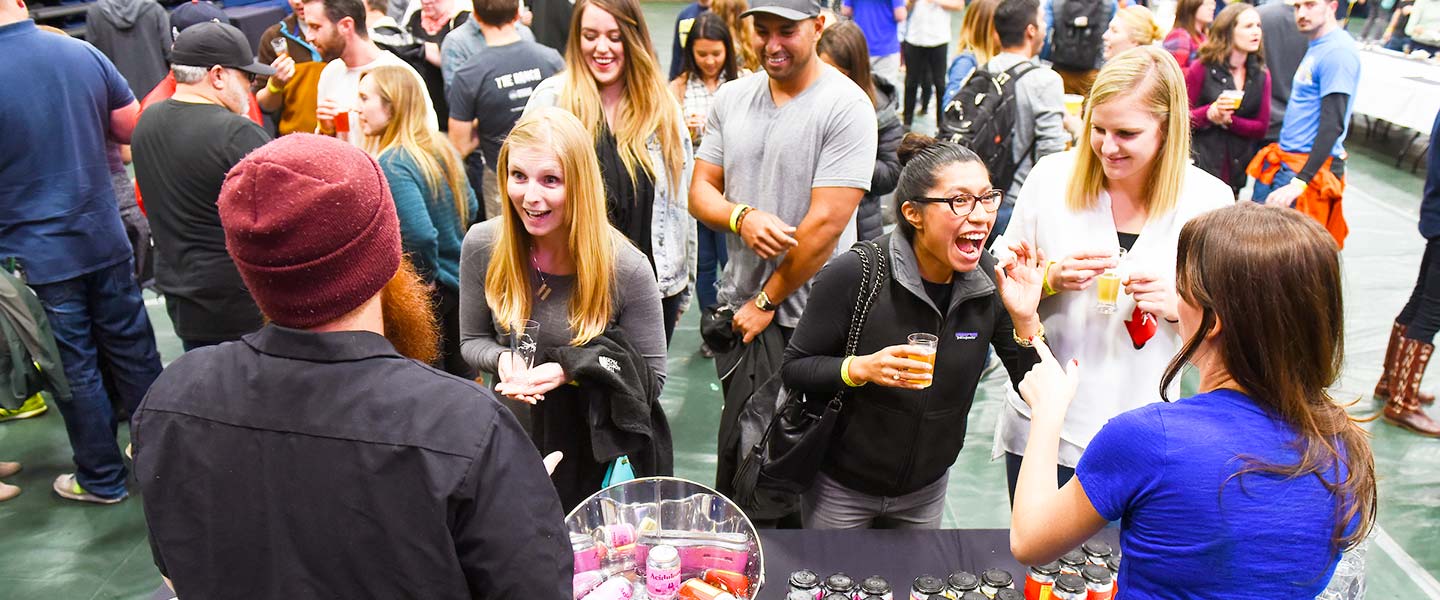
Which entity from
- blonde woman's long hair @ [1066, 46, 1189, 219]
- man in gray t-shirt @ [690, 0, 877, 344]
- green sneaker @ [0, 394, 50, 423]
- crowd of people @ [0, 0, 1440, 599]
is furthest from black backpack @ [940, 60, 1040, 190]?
green sneaker @ [0, 394, 50, 423]

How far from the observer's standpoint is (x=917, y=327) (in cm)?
226

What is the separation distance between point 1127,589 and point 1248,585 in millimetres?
179

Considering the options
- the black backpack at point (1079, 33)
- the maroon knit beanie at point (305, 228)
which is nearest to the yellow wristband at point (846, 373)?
the maroon knit beanie at point (305, 228)

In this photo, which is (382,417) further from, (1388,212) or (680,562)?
(1388,212)

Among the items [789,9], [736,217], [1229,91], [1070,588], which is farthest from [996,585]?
[1229,91]

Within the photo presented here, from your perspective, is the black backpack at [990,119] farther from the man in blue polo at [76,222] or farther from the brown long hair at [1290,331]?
the man in blue polo at [76,222]

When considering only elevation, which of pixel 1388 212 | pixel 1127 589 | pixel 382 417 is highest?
pixel 382 417

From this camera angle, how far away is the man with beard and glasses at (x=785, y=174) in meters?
2.80

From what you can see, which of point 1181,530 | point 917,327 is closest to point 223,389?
point 1181,530

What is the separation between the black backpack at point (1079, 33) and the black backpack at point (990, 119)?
2.44 metres

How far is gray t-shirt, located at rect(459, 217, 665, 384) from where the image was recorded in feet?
8.14

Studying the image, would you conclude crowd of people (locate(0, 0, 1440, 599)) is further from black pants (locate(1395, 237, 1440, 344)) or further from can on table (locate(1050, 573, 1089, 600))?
can on table (locate(1050, 573, 1089, 600))

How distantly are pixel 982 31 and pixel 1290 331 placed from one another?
392cm

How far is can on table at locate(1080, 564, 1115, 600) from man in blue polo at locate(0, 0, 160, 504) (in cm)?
A: 331
